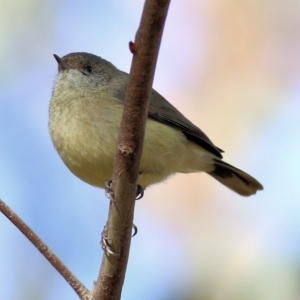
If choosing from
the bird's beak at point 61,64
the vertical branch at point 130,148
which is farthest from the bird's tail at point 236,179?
the vertical branch at point 130,148

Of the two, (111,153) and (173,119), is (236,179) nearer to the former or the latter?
(173,119)

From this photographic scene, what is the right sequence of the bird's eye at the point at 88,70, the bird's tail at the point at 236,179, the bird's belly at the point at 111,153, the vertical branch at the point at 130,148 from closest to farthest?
the vertical branch at the point at 130,148 → the bird's belly at the point at 111,153 → the bird's eye at the point at 88,70 → the bird's tail at the point at 236,179

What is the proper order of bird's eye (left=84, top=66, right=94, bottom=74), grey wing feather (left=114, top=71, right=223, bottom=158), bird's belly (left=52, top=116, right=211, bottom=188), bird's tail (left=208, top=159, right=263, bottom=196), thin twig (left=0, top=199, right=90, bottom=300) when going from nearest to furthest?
thin twig (left=0, top=199, right=90, bottom=300), bird's belly (left=52, top=116, right=211, bottom=188), grey wing feather (left=114, top=71, right=223, bottom=158), bird's eye (left=84, top=66, right=94, bottom=74), bird's tail (left=208, top=159, right=263, bottom=196)

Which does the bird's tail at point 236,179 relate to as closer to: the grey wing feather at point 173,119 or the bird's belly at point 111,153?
the grey wing feather at point 173,119

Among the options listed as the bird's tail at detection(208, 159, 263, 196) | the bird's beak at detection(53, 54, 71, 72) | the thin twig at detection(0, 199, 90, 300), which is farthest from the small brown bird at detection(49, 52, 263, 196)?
the thin twig at detection(0, 199, 90, 300)

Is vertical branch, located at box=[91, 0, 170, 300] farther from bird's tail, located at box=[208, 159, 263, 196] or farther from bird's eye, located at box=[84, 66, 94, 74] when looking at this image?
bird's tail, located at box=[208, 159, 263, 196]

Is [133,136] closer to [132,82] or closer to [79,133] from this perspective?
[132,82]
